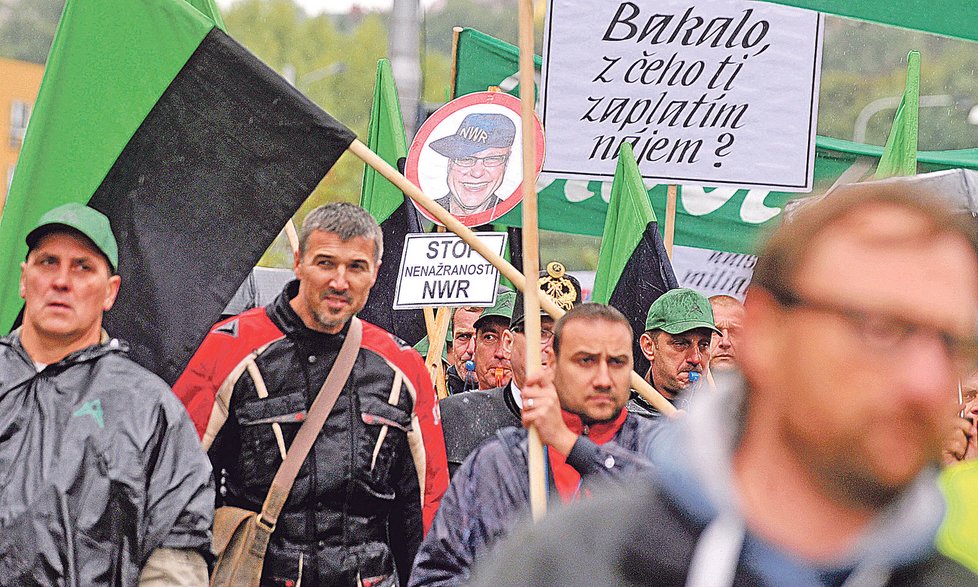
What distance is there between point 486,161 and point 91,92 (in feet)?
9.53

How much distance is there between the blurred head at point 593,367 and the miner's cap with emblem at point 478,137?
3.48m

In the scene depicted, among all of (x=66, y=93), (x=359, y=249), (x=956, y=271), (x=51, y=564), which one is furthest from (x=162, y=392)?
(x=956, y=271)

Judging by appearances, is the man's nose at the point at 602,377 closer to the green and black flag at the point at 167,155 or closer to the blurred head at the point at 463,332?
the green and black flag at the point at 167,155

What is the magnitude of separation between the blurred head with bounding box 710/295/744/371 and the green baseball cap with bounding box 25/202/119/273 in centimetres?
370

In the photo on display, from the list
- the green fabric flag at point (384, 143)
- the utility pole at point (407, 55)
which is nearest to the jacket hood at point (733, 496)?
the green fabric flag at point (384, 143)

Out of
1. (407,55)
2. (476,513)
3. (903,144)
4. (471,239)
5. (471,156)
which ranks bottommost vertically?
(476,513)

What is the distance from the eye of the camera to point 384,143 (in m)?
8.81

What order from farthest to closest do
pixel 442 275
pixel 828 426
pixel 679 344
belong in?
pixel 442 275, pixel 679 344, pixel 828 426

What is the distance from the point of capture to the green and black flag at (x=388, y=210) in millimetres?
8305

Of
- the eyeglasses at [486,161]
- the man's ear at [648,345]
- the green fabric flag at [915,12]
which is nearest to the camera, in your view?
the green fabric flag at [915,12]

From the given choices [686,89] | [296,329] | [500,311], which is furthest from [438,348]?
[296,329]

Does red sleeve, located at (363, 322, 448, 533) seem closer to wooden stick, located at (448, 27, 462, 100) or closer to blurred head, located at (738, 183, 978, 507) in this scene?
blurred head, located at (738, 183, 978, 507)

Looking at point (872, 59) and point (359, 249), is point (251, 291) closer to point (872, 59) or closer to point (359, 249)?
point (359, 249)

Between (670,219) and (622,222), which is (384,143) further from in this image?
(670,219)
